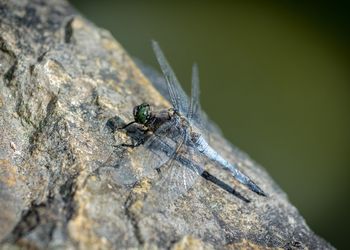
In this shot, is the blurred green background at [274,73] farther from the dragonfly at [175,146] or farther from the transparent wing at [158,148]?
the transparent wing at [158,148]

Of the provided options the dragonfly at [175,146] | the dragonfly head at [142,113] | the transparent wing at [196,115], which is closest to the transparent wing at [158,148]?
the dragonfly at [175,146]

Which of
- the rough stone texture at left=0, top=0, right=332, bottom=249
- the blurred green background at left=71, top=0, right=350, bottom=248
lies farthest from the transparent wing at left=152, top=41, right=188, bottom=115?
the blurred green background at left=71, top=0, right=350, bottom=248

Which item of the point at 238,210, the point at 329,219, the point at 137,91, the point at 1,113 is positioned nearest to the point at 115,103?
the point at 137,91

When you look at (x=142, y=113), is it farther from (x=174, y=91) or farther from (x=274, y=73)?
(x=274, y=73)

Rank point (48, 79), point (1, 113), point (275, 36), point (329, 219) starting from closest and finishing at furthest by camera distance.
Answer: point (1, 113) → point (48, 79) → point (329, 219) → point (275, 36)

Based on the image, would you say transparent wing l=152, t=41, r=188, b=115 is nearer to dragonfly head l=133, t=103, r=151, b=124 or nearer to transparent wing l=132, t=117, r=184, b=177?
transparent wing l=132, t=117, r=184, b=177

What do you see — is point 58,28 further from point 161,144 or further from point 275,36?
point 275,36

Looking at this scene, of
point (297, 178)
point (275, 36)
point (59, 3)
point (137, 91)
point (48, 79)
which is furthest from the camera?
point (275, 36)
